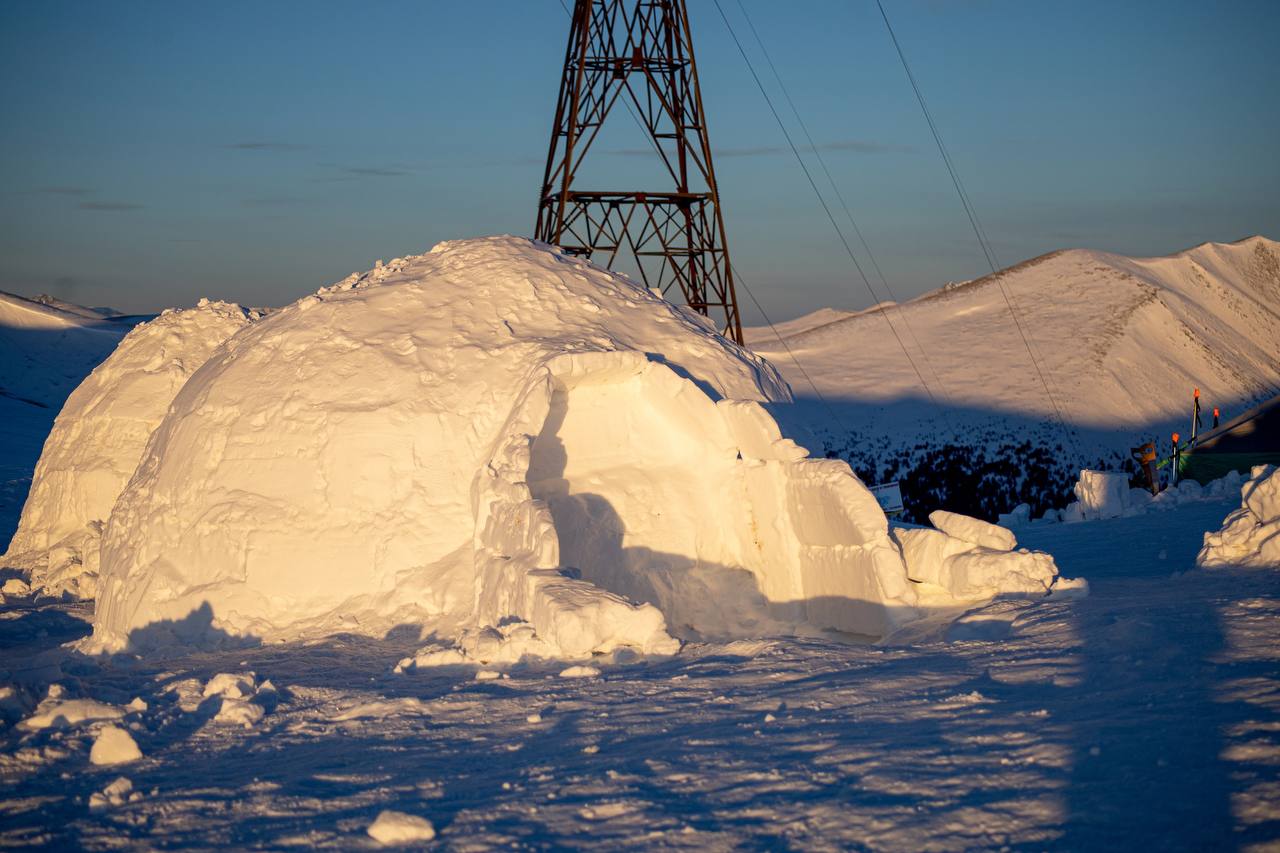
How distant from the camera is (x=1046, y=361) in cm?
3481

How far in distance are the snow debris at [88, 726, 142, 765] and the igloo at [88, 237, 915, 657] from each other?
2766mm

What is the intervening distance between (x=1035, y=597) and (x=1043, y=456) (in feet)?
65.1

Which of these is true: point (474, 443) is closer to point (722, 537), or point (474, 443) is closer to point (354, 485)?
point (354, 485)

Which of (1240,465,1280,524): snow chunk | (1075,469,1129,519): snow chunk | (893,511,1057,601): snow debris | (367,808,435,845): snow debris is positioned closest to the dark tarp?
(1075,469,1129,519): snow chunk

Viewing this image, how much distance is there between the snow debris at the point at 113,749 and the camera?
542 centimetres

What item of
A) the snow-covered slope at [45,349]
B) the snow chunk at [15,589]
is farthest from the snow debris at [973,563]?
the snow-covered slope at [45,349]

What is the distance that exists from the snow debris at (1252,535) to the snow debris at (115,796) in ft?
25.4

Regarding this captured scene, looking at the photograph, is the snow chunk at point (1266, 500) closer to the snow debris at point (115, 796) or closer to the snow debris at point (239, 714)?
the snow debris at point (239, 714)

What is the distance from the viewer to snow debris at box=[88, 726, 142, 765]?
17.8 feet

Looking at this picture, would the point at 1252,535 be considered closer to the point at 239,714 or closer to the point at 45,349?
the point at 239,714

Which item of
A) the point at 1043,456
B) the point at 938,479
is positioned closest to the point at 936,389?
the point at 1043,456

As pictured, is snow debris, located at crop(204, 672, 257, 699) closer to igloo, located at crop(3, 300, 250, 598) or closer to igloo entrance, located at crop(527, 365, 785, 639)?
igloo entrance, located at crop(527, 365, 785, 639)

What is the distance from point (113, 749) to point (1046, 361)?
1308 inches

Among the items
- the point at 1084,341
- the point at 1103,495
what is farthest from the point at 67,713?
the point at 1084,341
